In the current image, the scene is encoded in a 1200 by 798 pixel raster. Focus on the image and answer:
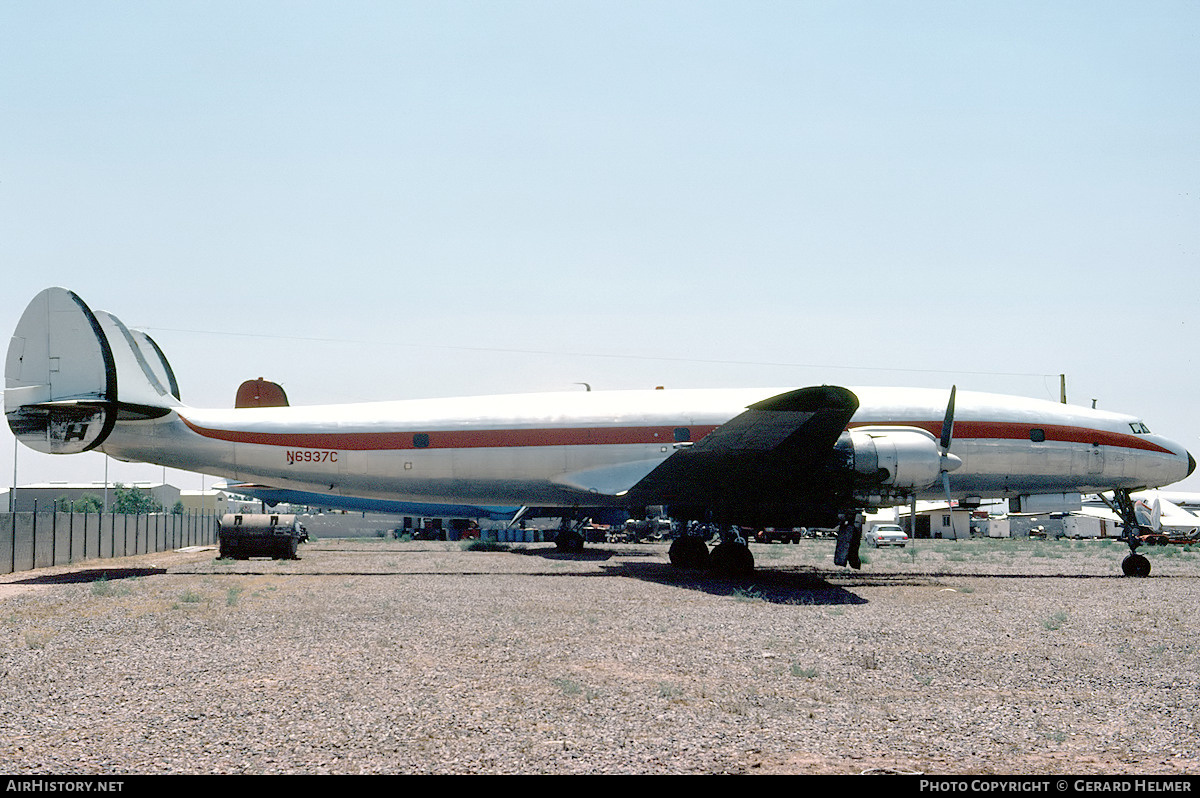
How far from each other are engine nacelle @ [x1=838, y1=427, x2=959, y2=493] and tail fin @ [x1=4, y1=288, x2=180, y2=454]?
17711 millimetres

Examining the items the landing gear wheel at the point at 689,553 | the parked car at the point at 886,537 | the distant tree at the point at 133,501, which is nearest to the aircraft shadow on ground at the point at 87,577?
the landing gear wheel at the point at 689,553

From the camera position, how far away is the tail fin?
23.7m

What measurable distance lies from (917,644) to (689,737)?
6.19 meters

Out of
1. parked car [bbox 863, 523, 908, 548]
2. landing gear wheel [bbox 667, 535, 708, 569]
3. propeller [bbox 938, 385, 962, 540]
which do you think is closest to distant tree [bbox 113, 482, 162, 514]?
parked car [bbox 863, 523, 908, 548]

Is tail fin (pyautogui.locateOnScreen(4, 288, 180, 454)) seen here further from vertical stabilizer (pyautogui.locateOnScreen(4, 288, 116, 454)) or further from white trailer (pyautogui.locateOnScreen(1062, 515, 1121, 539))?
white trailer (pyautogui.locateOnScreen(1062, 515, 1121, 539))

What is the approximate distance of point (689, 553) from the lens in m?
26.8

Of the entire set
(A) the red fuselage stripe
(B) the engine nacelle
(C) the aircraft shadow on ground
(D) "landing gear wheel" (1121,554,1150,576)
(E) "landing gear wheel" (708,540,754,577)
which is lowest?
(C) the aircraft shadow on ground

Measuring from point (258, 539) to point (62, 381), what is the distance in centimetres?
1248

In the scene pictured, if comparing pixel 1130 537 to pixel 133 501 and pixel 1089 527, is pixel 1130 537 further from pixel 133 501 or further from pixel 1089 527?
pixel 133 501

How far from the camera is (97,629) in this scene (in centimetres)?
1445

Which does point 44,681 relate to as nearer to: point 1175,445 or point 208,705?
point 208,705

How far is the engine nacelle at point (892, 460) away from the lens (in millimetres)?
22172

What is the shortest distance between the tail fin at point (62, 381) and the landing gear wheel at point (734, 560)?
1500cm

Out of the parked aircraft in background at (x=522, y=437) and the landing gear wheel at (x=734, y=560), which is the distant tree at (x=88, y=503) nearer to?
the parked aircraft in background at (x=522, y=437)
